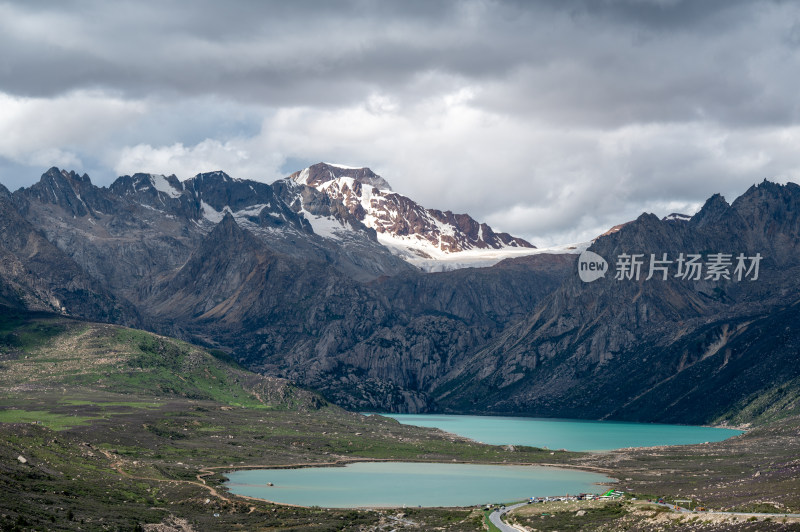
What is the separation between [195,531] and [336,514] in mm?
29100

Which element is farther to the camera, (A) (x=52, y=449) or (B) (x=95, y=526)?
(A) (x=52, y=449)

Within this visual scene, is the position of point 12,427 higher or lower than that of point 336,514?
higher

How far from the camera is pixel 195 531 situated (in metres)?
142

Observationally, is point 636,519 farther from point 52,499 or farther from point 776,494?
point 52,499

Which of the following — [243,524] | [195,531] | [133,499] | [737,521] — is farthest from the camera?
[133,499]

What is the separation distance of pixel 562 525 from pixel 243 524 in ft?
162

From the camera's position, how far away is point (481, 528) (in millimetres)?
144750

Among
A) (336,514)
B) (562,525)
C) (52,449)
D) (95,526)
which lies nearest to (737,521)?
(562,525)

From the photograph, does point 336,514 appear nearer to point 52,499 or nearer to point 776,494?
point 52,499

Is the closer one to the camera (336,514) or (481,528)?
(481,528)

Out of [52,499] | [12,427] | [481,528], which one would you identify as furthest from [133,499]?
[481,528]

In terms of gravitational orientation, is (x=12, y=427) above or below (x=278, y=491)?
above

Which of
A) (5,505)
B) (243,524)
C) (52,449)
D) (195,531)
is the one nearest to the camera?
(5,505)

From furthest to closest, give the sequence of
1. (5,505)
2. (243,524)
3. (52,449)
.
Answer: (52,449) < (243,524) < (5,505)
